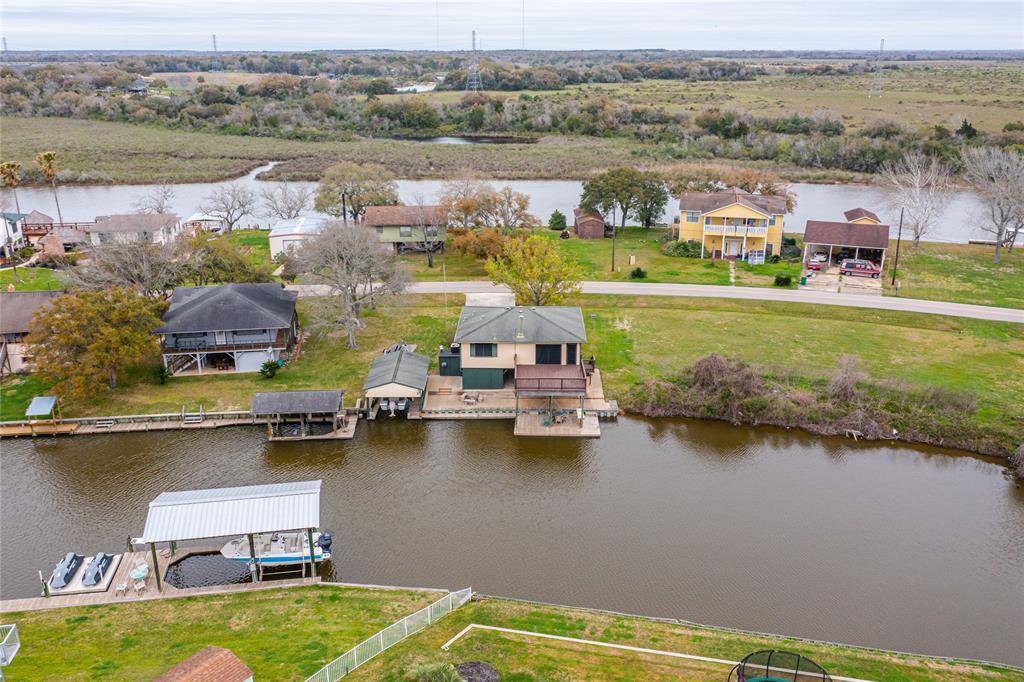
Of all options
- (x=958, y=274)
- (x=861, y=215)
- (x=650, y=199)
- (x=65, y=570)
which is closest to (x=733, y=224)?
(x=650, y=199)

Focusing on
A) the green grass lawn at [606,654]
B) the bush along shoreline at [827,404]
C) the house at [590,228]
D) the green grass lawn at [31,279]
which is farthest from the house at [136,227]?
the green grass lawn at [606,654]

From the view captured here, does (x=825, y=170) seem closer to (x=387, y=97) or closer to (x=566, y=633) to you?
(x=566, y=633)

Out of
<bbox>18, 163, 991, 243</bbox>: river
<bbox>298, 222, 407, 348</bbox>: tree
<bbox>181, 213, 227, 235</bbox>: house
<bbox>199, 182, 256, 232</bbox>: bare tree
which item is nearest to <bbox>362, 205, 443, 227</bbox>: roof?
<bbox>18, 163, 991, 243</bbox>: river

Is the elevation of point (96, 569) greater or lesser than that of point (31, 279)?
lesser

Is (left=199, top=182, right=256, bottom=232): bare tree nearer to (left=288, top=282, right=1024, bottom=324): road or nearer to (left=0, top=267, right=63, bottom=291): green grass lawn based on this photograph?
(left=0, top=267, right=63, bottom=291): green grass lawn

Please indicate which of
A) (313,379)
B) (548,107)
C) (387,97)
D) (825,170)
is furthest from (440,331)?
(387,97)

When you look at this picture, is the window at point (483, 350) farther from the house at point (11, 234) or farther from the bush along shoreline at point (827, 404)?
the house at point (11, 234)

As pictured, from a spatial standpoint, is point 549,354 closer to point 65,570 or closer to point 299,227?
point 65,570
